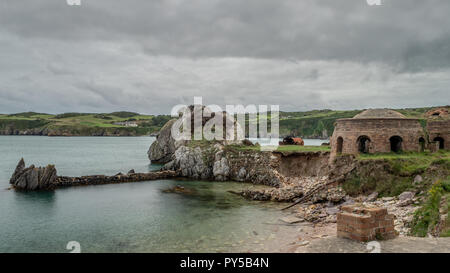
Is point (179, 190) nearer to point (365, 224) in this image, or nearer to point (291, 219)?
point (291, 219)

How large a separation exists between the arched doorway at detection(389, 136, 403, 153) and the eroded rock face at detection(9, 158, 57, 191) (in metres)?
39.3

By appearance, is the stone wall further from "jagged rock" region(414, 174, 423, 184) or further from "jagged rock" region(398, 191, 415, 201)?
"jagged rock" region(398, 191, 415, 201)

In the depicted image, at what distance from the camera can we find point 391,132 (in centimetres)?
2719

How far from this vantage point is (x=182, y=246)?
56.1 ft

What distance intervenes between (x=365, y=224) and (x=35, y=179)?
3821 centimetres

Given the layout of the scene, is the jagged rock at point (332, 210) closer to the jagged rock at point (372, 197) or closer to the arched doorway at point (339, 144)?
the jagged rock at point (372, 197)

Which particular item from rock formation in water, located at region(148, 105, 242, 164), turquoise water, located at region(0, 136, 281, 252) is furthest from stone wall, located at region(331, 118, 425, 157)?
rock formation in water, located at region(148, 105, 242, 164)

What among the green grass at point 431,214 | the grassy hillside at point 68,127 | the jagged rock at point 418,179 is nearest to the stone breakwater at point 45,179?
the jagged rock at point 418,179

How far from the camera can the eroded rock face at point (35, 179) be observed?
116 feet

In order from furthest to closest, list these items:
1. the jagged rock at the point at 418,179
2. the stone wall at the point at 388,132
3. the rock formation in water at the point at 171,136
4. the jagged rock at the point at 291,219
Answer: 1. the rock formation in water at the point at 171,136
2. the stone wall at the point at 388,132
3. the jagged rock at the point at 418,179
4. the jagged rock at the point at 291,219

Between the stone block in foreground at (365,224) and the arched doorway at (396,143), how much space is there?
2115cm

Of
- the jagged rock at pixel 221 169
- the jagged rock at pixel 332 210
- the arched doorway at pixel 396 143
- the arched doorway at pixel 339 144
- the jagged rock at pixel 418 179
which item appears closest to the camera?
the jagged rock at pixel 418 179
